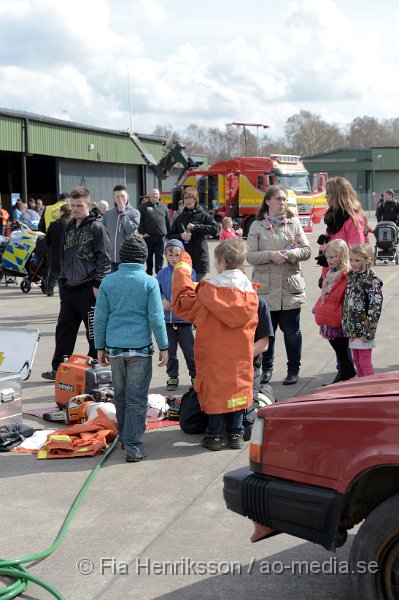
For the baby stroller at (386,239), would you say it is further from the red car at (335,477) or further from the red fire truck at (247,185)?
the red car at (335,477)

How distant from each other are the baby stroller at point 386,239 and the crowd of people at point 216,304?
1041 cm

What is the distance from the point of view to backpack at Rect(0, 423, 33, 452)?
6.66 meters

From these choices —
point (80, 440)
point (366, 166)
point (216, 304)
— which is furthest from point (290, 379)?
point (366, 166)

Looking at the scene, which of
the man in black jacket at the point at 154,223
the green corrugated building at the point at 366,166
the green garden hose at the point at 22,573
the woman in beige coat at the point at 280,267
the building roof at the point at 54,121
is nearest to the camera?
the green garden hose at the point at 22,573

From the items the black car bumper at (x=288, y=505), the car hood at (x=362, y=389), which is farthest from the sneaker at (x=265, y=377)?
the black car bumper at (x=288, y=505)

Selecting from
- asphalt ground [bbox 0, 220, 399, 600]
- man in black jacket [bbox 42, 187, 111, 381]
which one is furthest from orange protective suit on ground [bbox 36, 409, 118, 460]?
man in black jacket [bbox 42, 187, 111, 381]

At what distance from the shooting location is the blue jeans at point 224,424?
21.3 feet

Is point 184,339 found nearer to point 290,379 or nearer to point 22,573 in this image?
point 290,379

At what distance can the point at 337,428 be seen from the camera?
3.58 m

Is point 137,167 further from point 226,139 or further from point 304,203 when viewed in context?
point 226,139

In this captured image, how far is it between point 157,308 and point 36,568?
2403 mm

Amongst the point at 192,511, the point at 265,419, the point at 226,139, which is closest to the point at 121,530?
the point at 192,511

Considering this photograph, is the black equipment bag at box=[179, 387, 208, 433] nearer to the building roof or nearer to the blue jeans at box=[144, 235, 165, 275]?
the blue jeans at box=[144, 235, 165, 275]

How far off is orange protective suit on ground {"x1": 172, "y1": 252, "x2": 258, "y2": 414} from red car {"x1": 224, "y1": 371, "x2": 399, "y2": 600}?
7.66ft
